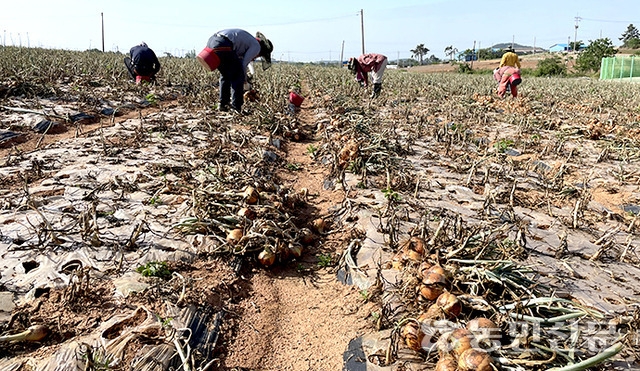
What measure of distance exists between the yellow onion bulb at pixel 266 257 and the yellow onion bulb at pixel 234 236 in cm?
18

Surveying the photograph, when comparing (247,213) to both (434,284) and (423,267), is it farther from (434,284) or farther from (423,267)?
(434,284)

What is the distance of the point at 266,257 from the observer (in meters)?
2.68

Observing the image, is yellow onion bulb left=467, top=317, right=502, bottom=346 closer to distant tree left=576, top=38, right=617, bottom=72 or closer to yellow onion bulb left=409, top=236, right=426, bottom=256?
yellow onion bulb left=409, top=236, right=426, bottom=256

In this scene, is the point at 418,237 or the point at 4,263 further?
the point at 418,237

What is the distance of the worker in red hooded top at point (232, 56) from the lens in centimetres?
591

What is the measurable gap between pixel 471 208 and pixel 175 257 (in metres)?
2.36

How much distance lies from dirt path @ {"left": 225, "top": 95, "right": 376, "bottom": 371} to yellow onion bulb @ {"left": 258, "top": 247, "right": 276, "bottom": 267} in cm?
7

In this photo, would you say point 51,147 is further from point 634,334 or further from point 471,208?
point 634,334

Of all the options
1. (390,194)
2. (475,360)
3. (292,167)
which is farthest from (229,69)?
(475,360)

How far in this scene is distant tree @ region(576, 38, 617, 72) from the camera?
2861 cm

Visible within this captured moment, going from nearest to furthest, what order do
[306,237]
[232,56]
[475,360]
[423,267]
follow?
[475,360] < [423,267] < [306,237] < [232,56]

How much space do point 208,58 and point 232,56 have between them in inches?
16.1

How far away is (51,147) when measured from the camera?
446cm

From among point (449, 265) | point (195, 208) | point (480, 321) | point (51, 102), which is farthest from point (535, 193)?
point (51, 102)
